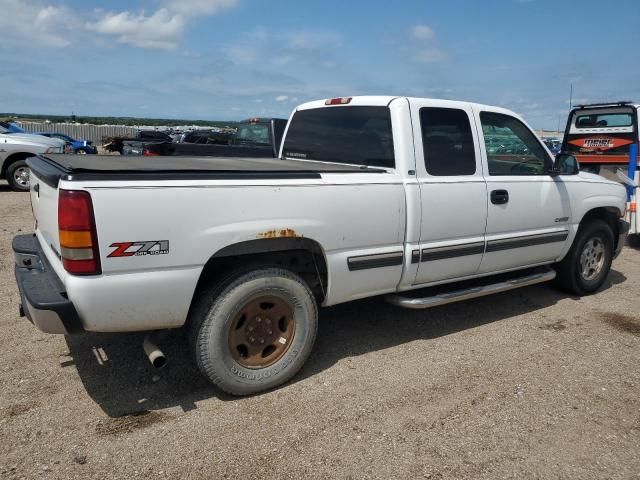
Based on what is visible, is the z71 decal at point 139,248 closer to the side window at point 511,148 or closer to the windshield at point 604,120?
the side window at point 511,148

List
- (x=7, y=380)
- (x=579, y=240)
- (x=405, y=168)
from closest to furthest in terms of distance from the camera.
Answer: (x=7, y=380)
(x=405, y=168)
(x=579, y=240)

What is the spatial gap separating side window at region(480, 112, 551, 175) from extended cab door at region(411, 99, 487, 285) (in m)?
0.21

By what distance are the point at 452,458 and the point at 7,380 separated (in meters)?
2.83

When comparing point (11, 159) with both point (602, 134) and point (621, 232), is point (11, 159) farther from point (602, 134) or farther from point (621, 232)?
point (602, 134)

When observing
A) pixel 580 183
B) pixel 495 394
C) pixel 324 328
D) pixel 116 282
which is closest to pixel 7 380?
pixel 116 282

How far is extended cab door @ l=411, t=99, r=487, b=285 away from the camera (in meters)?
3.87

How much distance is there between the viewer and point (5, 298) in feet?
15.9

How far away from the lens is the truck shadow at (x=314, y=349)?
3.35 metres

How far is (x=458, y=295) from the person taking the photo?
4203 mm

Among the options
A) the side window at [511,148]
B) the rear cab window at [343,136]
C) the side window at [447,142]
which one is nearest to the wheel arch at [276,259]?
the rear cab window at [343,136]

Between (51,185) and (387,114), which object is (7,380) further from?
(387,114)

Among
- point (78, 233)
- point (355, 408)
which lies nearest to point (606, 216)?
point (355, 408)

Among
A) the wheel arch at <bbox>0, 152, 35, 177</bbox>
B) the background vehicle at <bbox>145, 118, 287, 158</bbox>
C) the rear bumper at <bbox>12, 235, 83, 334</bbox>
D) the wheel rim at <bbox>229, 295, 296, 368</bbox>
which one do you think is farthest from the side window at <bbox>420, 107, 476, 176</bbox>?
the wheel arch at <bbox>0, 152, 35, 177</bbox>

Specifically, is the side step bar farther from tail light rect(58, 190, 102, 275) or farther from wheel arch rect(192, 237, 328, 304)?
tail light rect(58, 190, 102, 275)
